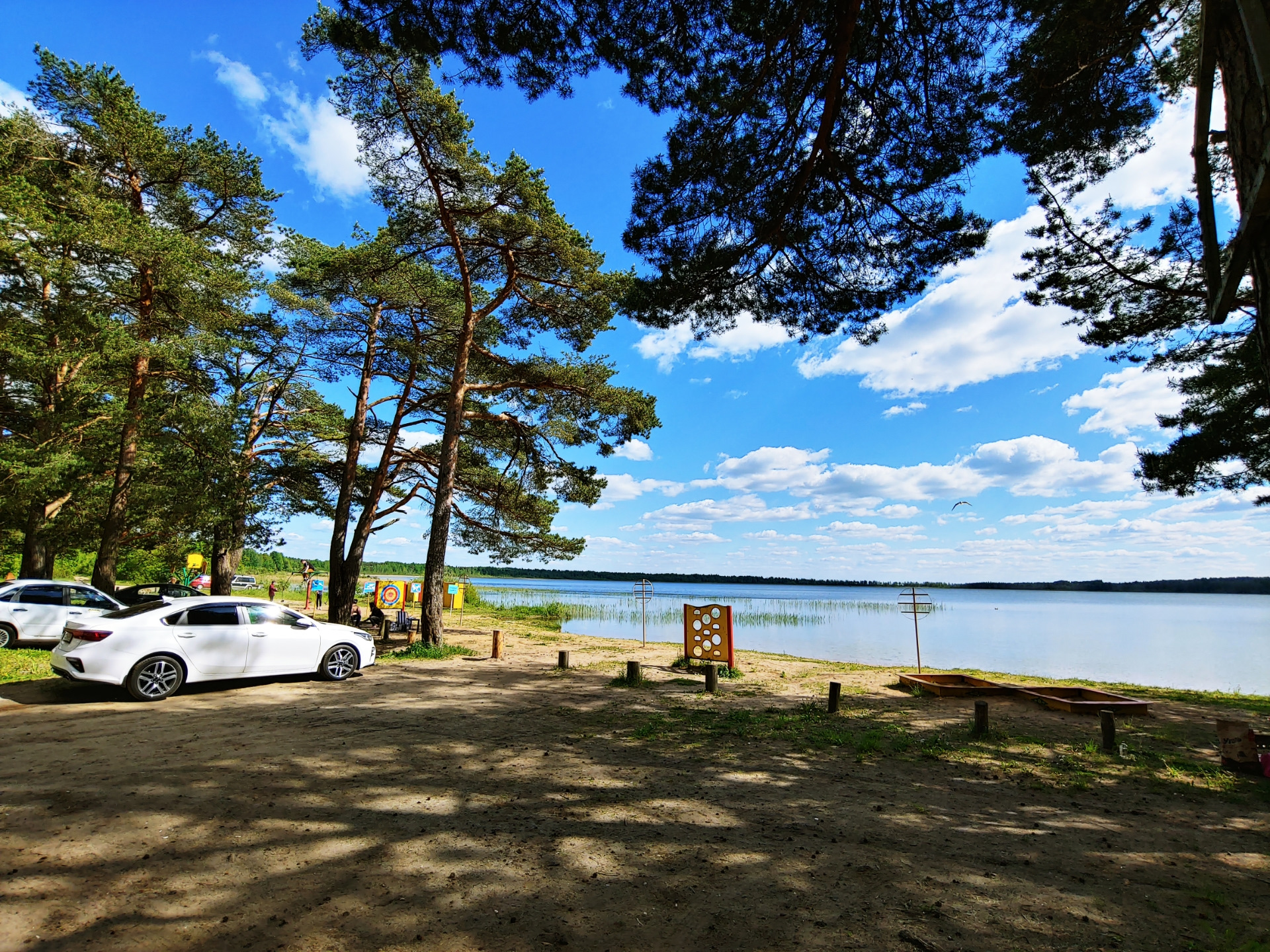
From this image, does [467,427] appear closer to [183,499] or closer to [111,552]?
[183,499]

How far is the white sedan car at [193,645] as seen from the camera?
7.50m

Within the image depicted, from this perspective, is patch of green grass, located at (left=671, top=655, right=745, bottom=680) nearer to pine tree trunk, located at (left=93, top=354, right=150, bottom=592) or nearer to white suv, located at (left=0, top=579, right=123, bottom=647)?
white suv, located at (left=0, top=579, right=123, bottom=647)

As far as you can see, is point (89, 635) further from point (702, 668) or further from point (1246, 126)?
point (1246, 126)

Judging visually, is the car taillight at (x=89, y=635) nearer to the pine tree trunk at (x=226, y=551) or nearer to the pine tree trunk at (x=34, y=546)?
the pine tree trunk at (x=226, y=551)

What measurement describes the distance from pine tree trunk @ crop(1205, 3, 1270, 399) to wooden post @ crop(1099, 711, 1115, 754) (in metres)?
5.85

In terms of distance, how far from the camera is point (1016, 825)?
4.45m

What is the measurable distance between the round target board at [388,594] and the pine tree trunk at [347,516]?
6.81 meters

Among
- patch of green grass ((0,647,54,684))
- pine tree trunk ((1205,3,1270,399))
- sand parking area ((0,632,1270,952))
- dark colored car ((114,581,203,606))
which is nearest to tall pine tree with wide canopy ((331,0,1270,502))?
pine tree trunk ((1205,3,1270,399))

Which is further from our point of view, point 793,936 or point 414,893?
point 414,893

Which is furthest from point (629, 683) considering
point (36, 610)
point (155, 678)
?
point (36, 610)

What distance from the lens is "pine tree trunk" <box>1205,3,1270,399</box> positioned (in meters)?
2.63

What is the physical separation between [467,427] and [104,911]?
1466cm

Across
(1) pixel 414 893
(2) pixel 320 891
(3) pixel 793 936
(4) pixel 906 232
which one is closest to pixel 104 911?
(2) pixel 320 891

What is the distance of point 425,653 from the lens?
13539 mm
